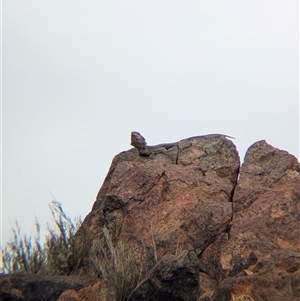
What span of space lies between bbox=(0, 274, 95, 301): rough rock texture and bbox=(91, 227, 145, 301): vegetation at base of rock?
47cm

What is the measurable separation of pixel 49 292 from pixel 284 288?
2.88 meters

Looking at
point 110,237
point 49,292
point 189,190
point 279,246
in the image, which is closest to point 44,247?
point 110,237

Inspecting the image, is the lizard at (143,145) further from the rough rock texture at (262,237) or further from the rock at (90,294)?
the rock at (90,294)

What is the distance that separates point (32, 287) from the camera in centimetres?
805

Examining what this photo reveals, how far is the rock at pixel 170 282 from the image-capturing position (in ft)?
24.8

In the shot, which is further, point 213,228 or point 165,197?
point 165,197

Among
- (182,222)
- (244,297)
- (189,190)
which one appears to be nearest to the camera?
(244,297)

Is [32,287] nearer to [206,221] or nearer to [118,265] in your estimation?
[118,265]

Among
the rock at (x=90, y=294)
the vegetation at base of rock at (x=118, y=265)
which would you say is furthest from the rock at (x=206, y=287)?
the rock at (x=90, y=294)

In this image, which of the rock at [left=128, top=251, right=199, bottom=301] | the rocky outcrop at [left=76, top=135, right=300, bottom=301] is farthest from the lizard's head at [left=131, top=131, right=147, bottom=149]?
the rock at [left=128, top=251, right=199, bottom=301]

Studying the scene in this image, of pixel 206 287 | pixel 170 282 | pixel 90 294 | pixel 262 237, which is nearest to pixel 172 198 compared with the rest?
pixel 262 237

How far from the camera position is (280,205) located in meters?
9.52

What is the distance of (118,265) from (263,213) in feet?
7.83

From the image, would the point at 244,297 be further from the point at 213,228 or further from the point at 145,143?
the point at 145,143
